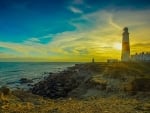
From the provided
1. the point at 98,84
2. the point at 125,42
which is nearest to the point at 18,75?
the point at 125,42

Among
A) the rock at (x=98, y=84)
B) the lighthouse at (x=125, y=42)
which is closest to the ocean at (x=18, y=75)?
the rock at (x=98, y=84)

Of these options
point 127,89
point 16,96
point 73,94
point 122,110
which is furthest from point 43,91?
point 122,110

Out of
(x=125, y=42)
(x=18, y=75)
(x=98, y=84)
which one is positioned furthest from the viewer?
(x=18, y=75)

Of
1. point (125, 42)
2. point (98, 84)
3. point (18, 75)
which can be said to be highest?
point (125, 42)

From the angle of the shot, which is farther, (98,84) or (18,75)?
(18,75)

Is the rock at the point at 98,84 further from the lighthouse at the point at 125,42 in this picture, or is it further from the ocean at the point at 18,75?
the lighthouse at the point at 125,42

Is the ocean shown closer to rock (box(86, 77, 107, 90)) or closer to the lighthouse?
rock (box(86, 77, 107, 90))

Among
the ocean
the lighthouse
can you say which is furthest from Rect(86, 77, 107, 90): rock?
the lighthouse

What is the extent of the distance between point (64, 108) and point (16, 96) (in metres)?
4.32

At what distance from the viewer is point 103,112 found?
11.5 metres

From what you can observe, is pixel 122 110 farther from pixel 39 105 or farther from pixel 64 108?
pixel 39 105

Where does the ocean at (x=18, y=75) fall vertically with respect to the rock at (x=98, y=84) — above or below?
below

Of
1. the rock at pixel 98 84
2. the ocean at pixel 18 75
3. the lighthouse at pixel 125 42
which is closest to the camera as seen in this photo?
the rock at pixel 98 84

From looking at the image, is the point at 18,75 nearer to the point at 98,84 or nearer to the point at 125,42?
the point at 125,42
